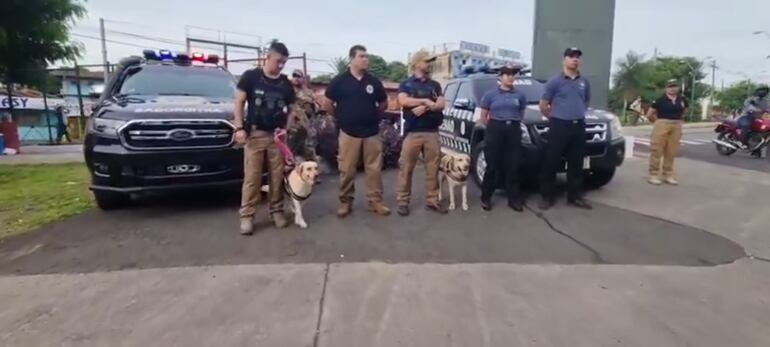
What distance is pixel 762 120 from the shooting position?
1213cm

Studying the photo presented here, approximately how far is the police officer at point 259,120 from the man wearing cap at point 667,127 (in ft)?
18.5

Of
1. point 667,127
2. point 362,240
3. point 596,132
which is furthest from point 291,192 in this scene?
point 667,127

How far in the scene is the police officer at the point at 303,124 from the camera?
25.4ft

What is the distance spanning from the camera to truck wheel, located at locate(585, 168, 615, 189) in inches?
288

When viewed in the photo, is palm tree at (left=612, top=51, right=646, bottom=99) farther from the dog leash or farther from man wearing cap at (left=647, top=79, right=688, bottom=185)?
the dog leash

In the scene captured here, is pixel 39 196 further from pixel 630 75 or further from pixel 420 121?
pixel 630 75

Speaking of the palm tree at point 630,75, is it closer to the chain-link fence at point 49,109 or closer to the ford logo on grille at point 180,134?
the chain-link fence at point 49,109

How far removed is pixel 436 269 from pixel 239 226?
221 centimetres

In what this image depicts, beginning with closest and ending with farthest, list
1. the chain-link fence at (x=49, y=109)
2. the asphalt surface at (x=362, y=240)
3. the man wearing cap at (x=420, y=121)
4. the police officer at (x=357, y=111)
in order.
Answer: the asphalt surface at (x=362, y=240)
the police officer at (x=357, y=111)
the man wearing cap at (x=420, y=121)
the chain-link fence at (x=49, y=109)

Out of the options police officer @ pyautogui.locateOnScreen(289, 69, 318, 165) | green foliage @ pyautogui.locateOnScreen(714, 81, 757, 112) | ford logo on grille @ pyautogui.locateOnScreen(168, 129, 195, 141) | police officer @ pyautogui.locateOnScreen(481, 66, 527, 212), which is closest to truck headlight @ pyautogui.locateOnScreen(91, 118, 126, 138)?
ford logo on grille @ pyautogui.locateOnScreen(168, 129, 195, 141)

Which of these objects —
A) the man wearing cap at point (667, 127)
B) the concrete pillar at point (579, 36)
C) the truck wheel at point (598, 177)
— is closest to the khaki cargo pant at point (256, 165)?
the truck wheel at point (598, 177)

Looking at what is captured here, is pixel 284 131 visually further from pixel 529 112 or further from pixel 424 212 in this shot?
pixel 529 112

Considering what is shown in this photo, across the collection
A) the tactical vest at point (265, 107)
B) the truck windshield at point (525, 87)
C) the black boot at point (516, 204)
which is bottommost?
the black boot at point (516, 204)

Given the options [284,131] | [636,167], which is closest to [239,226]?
[284,131]
